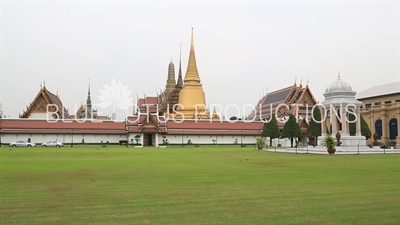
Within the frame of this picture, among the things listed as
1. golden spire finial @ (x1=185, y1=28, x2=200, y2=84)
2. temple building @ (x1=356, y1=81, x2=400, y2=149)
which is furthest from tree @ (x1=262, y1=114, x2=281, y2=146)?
golden spire finial @ (x1=185, y1=28, x2=200, y2=84)

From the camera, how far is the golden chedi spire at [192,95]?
57.7 m

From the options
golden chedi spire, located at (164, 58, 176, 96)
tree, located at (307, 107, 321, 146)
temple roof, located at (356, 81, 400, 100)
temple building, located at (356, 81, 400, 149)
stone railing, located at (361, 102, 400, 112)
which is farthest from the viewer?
golden chedi spire, located at (164, 58, 176, 96)

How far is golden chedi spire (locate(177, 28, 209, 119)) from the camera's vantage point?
189 feet

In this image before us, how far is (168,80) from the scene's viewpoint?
70.1 m

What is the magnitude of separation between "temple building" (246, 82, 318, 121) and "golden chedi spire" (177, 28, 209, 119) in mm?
10157

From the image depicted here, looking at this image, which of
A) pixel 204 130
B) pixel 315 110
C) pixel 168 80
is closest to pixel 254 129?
pixel 204 130

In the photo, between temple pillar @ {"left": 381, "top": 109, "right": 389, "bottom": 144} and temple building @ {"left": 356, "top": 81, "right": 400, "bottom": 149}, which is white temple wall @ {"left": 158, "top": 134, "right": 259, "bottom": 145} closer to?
temple building @ {"left": 356, "top": 81, "right": 400, "bottom": 149}

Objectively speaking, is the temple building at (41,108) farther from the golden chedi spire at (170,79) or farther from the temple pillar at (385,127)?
the temple pillar at (385,127)

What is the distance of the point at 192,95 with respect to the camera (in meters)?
58.1

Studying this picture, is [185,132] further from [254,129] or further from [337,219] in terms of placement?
[337,219]

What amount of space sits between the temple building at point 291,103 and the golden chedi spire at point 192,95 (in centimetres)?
1016

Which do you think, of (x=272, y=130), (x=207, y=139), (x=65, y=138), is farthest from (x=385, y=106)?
(x=65, y=138)

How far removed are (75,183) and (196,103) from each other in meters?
48.5

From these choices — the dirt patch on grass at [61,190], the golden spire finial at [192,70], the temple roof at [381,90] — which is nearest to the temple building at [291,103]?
the temple roof at [381,90]
